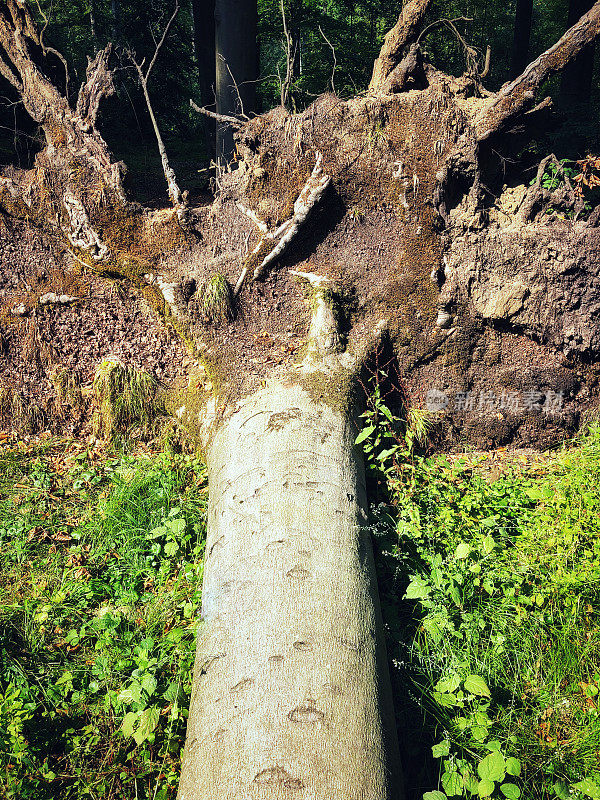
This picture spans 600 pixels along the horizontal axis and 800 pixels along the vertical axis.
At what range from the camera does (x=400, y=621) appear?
2.74 m

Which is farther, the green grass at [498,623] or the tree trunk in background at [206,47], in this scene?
the tree trunk in background at [206,47]

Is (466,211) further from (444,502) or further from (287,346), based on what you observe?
(444,502)

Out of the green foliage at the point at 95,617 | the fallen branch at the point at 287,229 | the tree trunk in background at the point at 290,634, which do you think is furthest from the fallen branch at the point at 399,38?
the green foliage at the point at 95,617

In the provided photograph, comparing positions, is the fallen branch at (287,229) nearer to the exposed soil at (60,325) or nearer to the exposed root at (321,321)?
the exposed root at (321,321)

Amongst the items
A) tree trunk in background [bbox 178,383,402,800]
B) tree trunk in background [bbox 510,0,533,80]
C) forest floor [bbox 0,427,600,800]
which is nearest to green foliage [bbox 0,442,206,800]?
forest floor [bbox 0,427,600,800]

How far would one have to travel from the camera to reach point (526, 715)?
232 centimetres

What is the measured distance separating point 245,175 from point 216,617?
3069mm

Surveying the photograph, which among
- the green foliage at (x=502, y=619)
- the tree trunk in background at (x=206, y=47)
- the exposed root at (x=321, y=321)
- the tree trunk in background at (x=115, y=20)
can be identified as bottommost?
the green foliage at (x=502, y=619)

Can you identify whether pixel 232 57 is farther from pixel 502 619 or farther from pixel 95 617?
pixel 502 619

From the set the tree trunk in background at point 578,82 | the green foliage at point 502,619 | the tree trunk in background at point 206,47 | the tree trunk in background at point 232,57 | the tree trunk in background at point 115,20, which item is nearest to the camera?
the green foliage at point 502,619

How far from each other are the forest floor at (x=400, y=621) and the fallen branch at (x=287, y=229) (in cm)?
143

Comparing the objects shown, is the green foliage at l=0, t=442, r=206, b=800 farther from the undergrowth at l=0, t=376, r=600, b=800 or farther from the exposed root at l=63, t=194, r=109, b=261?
the exposed root at l=63, t=194, r=109, b=261

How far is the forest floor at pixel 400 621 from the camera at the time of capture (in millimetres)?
2203

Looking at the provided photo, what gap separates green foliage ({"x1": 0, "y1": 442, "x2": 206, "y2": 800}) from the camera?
7.39ft
